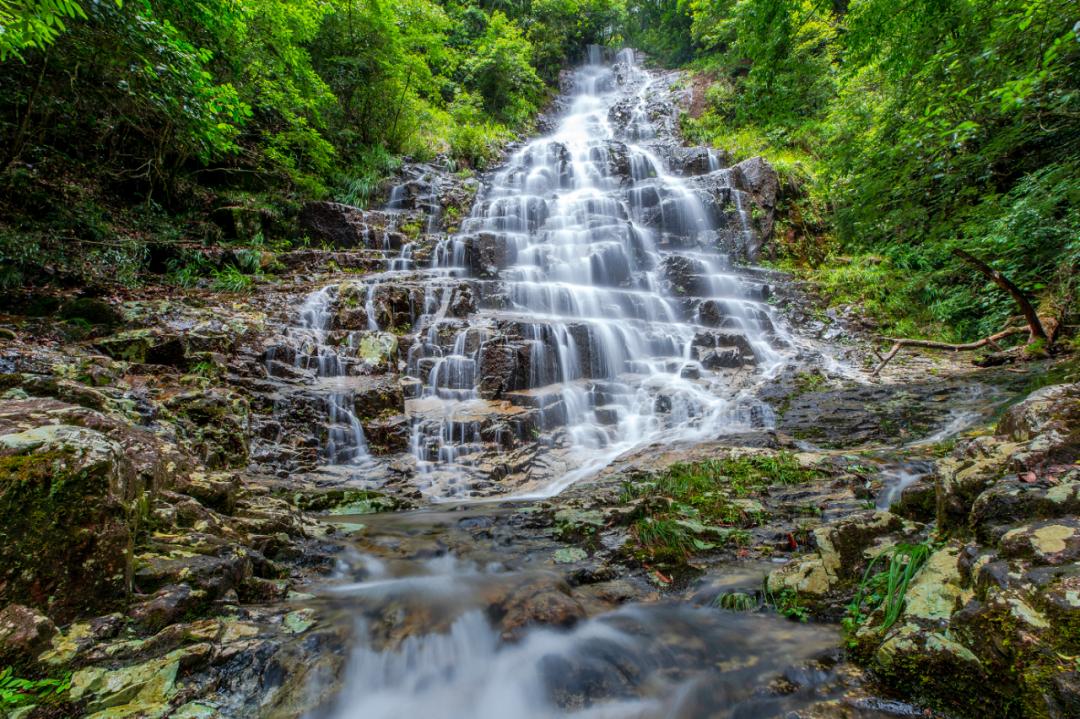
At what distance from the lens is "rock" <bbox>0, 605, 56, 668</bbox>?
5.31 ft

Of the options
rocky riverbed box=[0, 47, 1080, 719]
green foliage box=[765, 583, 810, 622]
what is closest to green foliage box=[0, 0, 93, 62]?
rocky riverbed box=[0, 47, 1080, 719]

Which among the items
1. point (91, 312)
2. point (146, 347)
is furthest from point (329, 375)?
point (91, 312)

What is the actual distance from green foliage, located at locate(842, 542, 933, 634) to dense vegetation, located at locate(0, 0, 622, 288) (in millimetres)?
6560

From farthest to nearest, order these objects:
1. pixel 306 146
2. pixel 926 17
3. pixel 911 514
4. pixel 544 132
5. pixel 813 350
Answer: pixel 544 132
pixel 306 146
pixel 813 350
pixel 926 17
pixel 911 514

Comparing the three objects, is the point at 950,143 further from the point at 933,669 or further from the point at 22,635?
the point at 22,635

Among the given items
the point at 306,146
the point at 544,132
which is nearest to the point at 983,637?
the point at 306,146

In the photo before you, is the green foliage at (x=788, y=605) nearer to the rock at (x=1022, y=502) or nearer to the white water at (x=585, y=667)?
the white water at (x=585, y=667)

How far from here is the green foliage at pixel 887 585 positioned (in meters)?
1.99

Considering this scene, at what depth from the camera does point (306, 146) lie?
41.4 feet

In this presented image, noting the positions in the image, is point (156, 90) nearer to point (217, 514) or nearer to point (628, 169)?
point (217, 514)

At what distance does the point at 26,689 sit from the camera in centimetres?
157

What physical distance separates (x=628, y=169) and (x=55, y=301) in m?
16.2

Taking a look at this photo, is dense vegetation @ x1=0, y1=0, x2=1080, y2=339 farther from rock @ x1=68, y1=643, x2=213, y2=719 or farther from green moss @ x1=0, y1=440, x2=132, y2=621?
rock @ x1=68, y1=643, x2=213, y2=719

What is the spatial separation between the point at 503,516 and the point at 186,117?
7.55 metres
